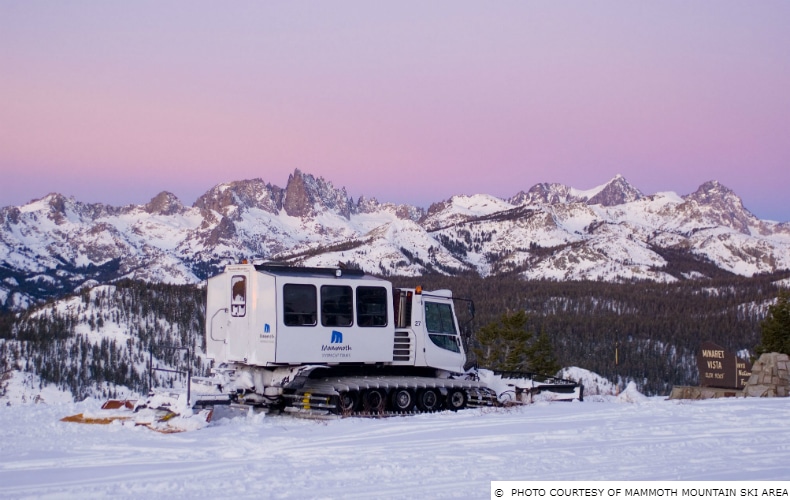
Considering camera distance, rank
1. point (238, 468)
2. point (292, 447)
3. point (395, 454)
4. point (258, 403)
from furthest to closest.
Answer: point (258, 403) < point (292, 447) < point (395, 454) < point (238, 468)

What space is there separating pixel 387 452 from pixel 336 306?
695 centimetres

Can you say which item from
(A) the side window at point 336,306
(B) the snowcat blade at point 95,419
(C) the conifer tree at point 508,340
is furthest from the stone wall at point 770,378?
(C) the conifer tree at point 508,340

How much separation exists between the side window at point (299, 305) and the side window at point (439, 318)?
330 cm

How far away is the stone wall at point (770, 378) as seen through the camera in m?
23.4

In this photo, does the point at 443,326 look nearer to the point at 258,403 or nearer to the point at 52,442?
the point at 258,403

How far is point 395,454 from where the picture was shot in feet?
43.3

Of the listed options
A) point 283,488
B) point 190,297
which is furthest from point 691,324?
point 283,488

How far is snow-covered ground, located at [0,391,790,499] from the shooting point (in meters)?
10.7

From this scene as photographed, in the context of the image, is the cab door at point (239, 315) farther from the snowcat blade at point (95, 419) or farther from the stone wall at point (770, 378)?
the stone wall at point (770, 378)

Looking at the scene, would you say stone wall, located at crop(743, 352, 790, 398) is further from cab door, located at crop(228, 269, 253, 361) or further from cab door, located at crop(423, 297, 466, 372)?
cab door, located at crop(228, 269, 253, 361)

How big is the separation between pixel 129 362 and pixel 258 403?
170 metres

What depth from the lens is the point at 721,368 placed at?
2656cm

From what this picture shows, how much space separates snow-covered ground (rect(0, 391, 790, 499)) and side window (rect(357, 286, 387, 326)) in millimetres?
2809
